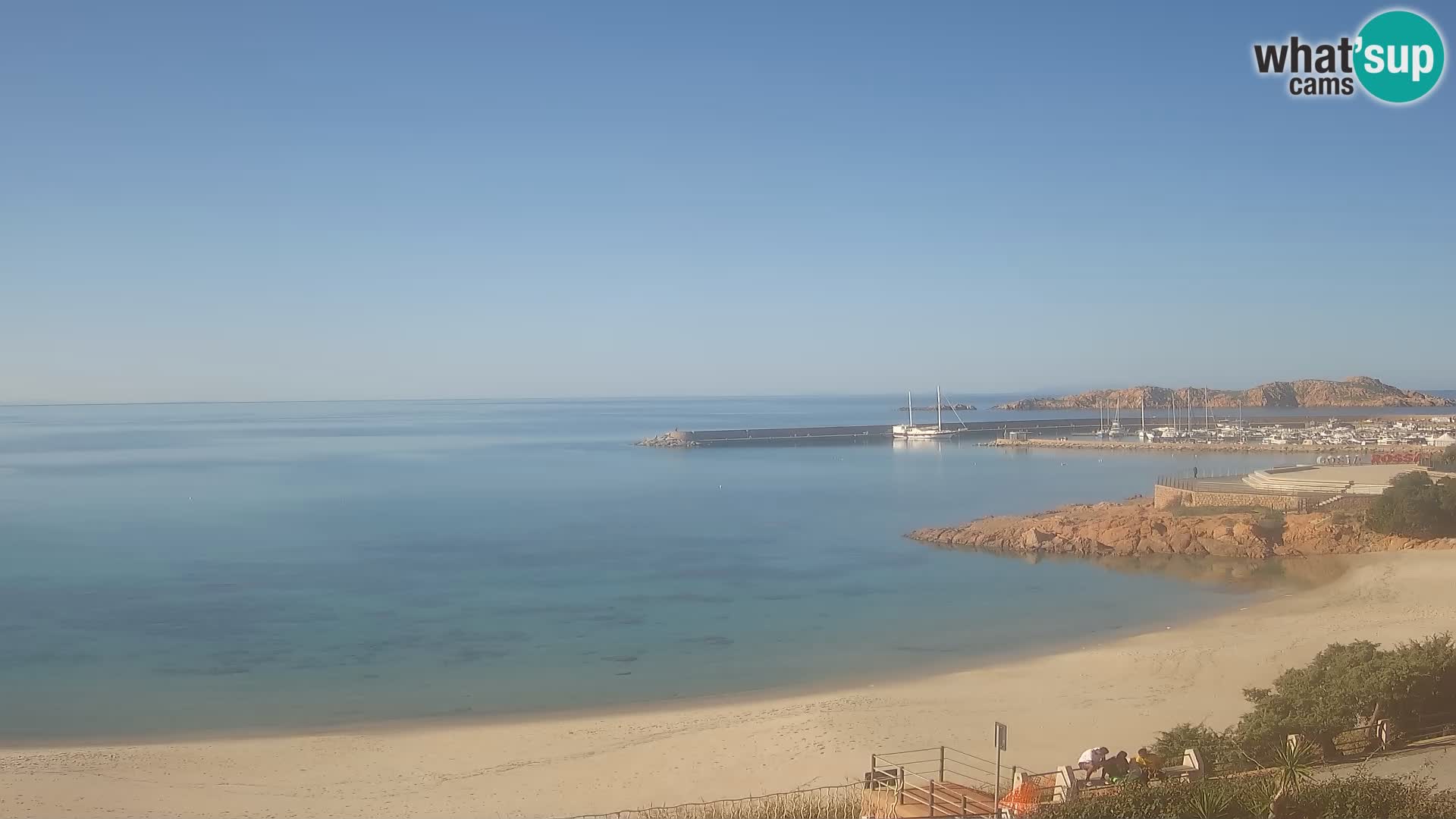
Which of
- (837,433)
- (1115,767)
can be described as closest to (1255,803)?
(1115,767)

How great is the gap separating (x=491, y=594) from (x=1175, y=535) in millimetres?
19565

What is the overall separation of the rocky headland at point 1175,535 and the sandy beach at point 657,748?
34.3 ft

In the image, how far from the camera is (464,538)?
36.8 m

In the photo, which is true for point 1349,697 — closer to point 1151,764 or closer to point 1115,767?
point 1151,764

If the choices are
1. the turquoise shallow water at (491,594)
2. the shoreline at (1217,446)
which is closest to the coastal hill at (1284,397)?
the shoreline at (1217,446)

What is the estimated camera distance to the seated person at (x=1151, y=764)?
9.11m

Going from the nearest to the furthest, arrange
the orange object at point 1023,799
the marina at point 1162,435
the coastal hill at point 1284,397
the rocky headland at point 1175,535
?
the orange object at point 1023,799 < the rocky headland at point 1175,535 < the marina at point 1162,435 < the coastal hill at point 1284,397

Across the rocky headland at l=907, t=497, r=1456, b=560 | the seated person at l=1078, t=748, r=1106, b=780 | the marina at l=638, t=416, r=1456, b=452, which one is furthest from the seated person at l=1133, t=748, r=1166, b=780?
the marina at l=638, t=416, r=1456, b=452

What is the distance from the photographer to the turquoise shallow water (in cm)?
1836

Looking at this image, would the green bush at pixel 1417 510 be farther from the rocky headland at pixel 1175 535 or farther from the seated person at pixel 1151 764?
the seated person at pixel 1151 764

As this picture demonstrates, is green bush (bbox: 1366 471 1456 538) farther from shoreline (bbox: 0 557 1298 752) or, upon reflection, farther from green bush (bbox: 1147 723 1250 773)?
green bush (bbox: 1147 723 1250 773)

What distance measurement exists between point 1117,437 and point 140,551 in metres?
73.2

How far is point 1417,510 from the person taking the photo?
2759 cm

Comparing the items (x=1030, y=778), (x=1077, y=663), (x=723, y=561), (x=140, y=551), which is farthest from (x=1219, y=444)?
(x=1030, y=778)
